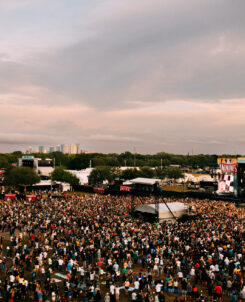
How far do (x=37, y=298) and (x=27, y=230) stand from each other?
562 inches

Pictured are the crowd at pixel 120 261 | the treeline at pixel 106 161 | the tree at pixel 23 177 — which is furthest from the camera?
the treeline at pixel 106 161

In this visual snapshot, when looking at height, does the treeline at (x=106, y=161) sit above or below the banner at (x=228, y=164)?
below

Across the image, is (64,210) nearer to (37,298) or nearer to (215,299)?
(37,298)

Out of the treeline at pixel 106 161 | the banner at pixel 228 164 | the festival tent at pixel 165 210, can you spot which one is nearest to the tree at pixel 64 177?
the treeline at pixel 106 161

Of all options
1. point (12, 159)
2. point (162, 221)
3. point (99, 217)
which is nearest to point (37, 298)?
point (99, 217)

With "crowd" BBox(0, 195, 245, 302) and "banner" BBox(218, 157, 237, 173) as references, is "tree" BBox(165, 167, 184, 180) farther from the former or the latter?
"crowd" BBox(0, 195, 245, 302)

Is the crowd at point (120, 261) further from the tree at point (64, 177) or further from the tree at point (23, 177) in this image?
the tree at point (64, 177)

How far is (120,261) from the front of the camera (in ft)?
64.8

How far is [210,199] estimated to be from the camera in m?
50.4

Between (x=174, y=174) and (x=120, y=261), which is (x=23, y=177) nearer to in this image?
(x=120, y=261)

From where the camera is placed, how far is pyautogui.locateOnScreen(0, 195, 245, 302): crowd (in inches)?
573

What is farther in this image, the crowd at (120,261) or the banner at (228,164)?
the banner at (228,164)

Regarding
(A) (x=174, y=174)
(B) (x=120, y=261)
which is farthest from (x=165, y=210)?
(A) (x=174, y=174)

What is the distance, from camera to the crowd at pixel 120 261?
14.6 metres
